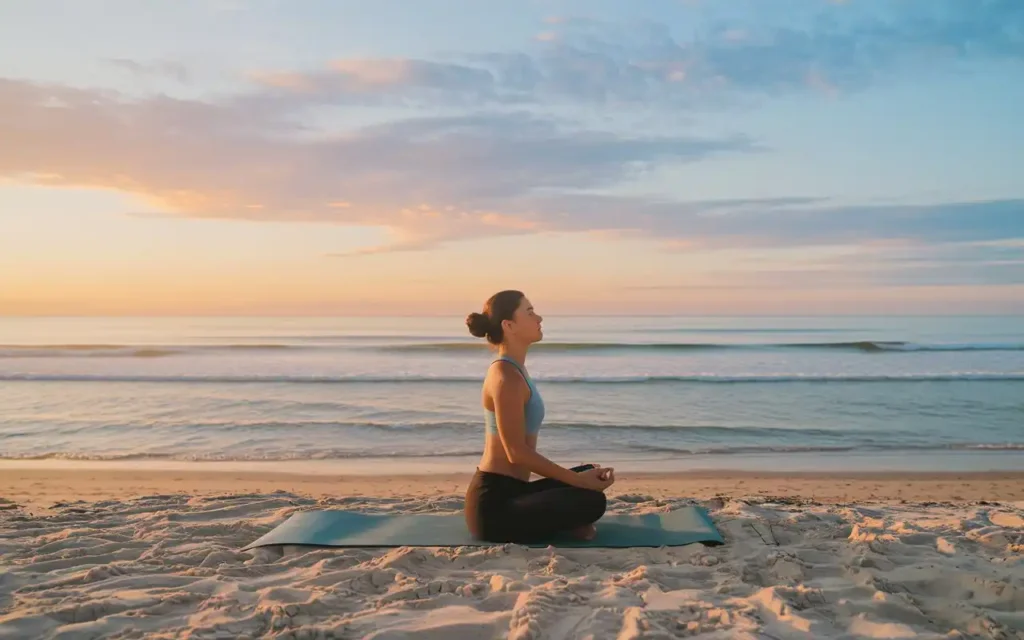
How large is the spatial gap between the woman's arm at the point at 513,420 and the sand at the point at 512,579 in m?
0.53

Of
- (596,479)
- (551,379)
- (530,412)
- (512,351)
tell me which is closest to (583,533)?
(596,479)

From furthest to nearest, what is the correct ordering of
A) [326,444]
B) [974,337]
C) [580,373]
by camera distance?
[974,337] < [580,373] < [326,444]

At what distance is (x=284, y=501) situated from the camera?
600cm

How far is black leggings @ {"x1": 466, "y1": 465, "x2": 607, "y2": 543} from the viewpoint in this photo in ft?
14.6

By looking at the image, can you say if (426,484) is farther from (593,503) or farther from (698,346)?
(698,346)

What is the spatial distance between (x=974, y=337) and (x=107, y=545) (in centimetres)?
3478

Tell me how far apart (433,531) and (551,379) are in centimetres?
1344

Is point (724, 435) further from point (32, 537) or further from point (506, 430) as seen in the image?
point (32, 537)

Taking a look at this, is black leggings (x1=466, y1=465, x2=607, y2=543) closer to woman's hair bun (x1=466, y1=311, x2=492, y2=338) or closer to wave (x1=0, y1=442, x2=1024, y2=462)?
woman's hair bun (x1=466, y1=311, x2=492, y2=338)

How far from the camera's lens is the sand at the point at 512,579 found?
320 centimetres

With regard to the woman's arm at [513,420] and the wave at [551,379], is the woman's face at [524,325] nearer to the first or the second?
the woman's arm at [513,420]

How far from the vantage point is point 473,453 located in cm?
941

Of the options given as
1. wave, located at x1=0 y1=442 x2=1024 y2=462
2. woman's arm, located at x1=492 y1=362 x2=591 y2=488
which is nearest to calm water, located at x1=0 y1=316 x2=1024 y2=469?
wave, located at x1=0 y1=442 x2=1024 y2=462

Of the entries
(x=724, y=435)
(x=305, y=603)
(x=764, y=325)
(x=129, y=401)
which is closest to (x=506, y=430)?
(x=305, y=603)
